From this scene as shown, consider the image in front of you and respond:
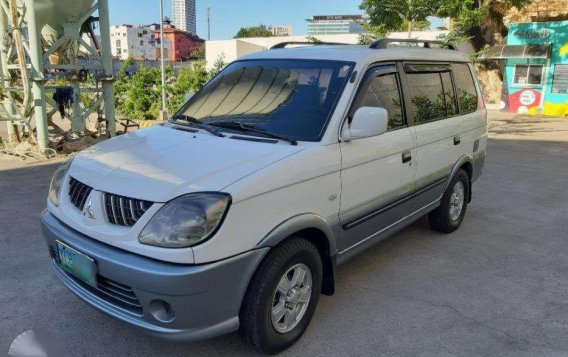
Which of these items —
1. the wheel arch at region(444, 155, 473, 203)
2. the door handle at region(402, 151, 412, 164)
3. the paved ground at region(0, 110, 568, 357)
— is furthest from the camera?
the wheel arch at region(444, 155, 473, 203)

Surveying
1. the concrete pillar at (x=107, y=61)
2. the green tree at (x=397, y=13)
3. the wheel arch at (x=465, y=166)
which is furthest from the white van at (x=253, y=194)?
the green tree at (x=397, y=13)

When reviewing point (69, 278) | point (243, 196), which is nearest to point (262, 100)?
point (243, 196)

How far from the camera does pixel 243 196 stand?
253 centimetres

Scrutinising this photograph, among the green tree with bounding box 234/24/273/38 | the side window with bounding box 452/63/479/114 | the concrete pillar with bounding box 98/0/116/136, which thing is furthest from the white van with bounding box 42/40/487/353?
the green tree with bounding box 234/24/273/38

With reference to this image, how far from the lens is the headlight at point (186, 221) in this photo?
242 cm

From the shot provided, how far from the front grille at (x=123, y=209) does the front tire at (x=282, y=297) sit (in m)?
0.74

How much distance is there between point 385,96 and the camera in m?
3.78

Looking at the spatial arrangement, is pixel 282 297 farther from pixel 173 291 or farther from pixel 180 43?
pixel 180 43

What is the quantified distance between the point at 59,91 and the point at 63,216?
708 centimetres

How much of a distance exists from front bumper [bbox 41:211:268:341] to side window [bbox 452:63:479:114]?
342cm

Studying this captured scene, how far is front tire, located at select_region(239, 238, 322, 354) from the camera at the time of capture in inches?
105

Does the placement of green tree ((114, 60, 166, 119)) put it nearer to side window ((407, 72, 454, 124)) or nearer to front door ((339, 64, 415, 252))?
side window ((407, 72, 454, 124))

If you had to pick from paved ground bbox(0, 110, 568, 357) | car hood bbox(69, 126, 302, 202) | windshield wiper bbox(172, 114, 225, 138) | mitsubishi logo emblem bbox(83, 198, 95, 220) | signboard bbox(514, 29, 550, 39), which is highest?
signboard bbox(514, 29, 550, 39)

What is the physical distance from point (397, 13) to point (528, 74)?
876 centimetres
